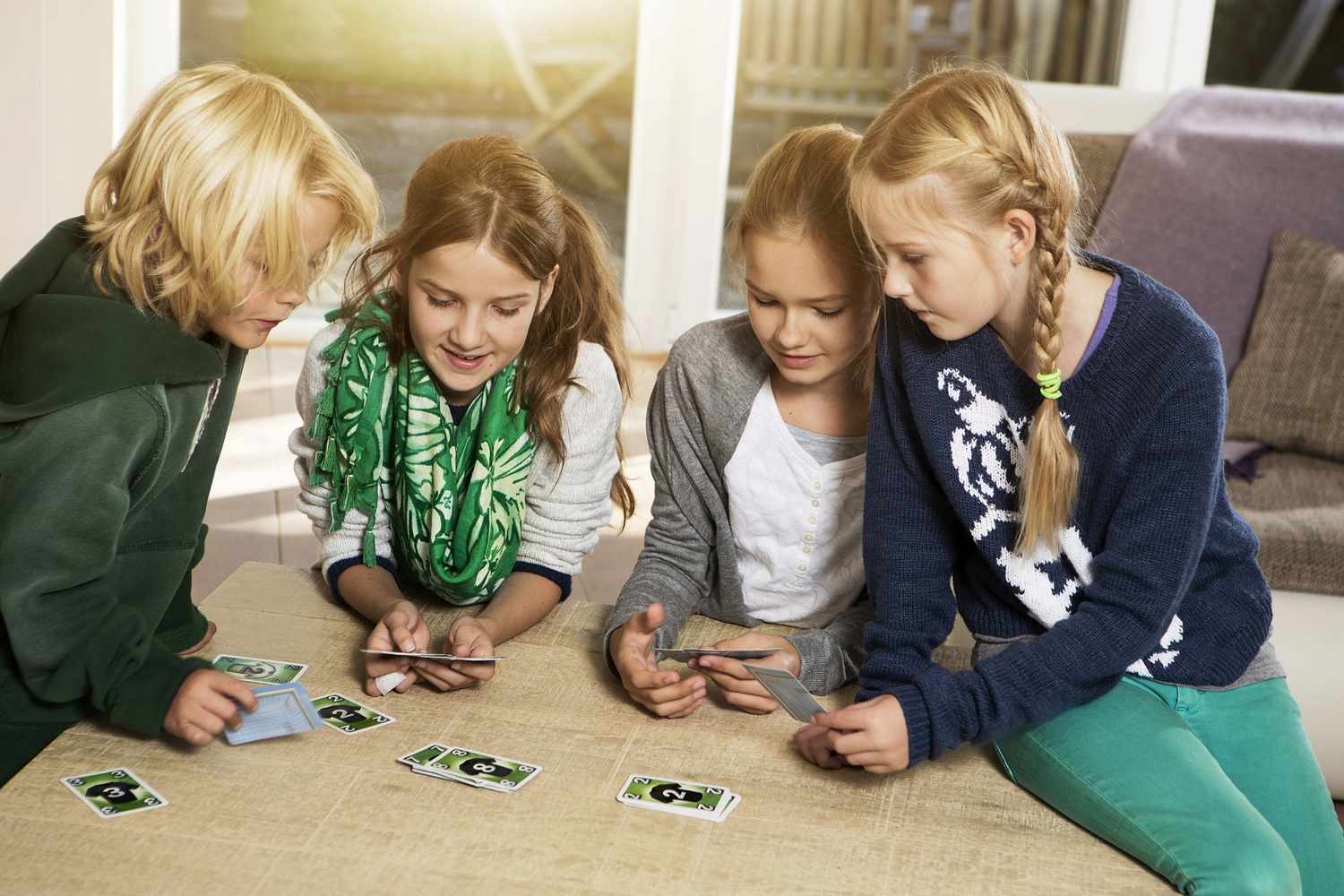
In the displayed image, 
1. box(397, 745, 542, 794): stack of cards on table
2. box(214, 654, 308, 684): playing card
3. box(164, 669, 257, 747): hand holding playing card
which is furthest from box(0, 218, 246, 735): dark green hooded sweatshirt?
box(397, 745, 542, 794): stack of cards on table

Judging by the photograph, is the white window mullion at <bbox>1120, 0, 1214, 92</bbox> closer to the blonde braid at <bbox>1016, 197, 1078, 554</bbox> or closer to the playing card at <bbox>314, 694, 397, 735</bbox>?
the blonde braid at <bbox>1016, 197, 1078, 554</bbox>

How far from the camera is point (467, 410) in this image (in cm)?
203

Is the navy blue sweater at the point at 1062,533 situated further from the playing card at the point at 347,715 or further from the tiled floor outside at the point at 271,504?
the tiled floor outside at the point at 271,504

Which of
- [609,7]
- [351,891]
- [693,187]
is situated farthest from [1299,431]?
[609,7]

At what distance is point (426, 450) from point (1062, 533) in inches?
36.2

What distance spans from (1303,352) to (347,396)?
1948 millimetres

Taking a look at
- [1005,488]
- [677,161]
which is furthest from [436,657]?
[677,161]

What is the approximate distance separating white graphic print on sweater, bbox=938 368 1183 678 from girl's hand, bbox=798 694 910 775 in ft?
0.88

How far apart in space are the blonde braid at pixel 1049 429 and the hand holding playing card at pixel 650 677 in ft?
1.63

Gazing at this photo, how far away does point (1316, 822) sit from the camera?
1684 mm

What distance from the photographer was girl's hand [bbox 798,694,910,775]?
5.30 feet

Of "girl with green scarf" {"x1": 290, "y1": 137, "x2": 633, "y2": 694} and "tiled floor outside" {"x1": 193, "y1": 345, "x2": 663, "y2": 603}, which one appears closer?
"girl with green scarf" {"x1": 290, "y1": 137, "x2": 633, "y2": 694}

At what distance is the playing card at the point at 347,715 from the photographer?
1.76 metres

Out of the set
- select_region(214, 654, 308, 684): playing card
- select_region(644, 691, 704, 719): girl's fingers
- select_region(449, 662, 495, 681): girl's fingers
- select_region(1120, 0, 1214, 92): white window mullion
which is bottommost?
select_region(214, 654, 308, 684): playing card
